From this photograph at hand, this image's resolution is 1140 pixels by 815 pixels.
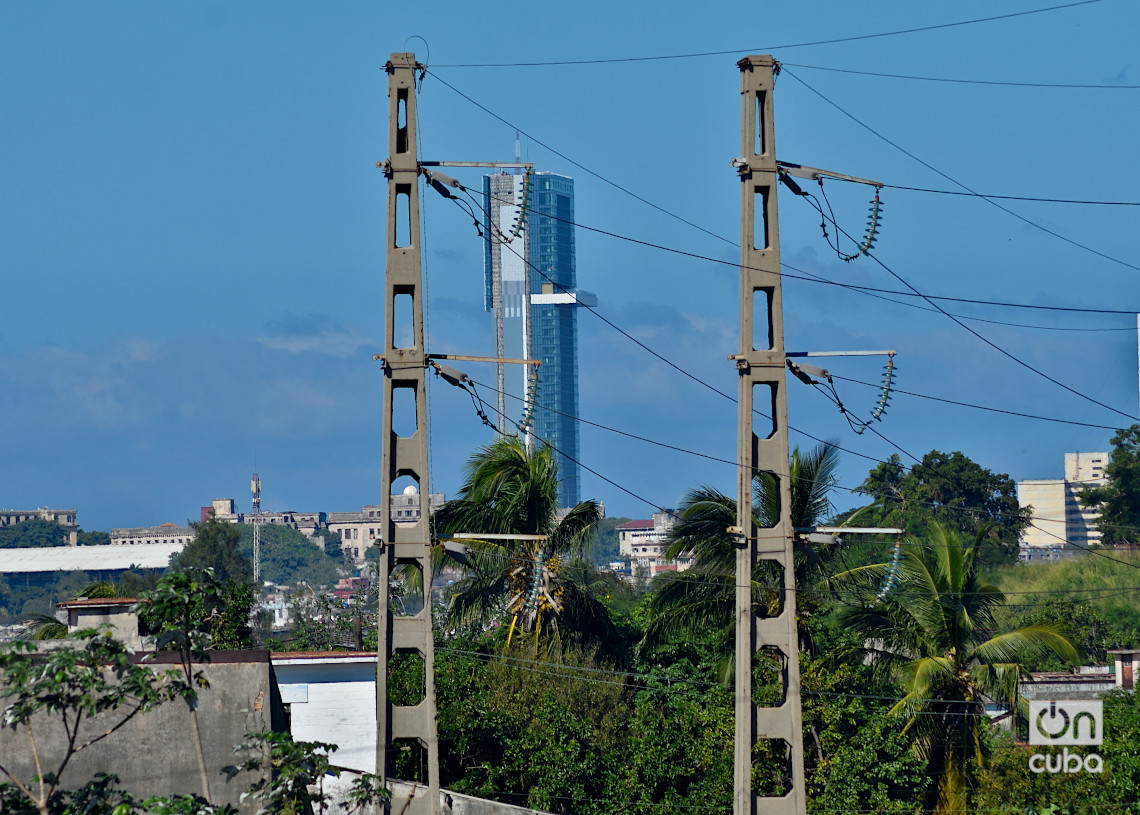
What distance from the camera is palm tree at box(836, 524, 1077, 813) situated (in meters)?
32.4

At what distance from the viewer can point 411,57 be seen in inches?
998

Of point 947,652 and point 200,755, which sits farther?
point 947,652

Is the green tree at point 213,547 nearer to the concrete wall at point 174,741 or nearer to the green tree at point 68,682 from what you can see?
the concrete wall at point 174,741

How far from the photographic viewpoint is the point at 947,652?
33469mm

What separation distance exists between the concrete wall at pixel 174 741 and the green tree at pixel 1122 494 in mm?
82583

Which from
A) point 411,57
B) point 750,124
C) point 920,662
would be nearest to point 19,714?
point 411,57

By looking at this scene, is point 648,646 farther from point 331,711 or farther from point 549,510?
point 331,711

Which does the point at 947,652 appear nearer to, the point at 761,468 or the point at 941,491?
the point at 761,468

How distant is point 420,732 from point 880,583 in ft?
49.8

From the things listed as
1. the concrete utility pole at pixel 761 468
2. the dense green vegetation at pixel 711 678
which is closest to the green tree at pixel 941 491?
the dense green vegetation at pixel 711 678

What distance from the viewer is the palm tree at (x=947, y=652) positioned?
32375 mm
